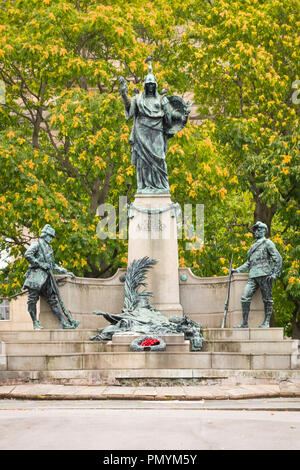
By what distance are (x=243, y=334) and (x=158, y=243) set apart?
3.09 m

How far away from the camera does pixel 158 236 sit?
60.7 feet

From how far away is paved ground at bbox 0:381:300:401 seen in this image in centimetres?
1225

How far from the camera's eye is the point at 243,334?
17078mm

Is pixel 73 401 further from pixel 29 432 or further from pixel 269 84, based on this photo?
pixel 269 84

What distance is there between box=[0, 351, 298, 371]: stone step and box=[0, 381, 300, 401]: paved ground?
891mm

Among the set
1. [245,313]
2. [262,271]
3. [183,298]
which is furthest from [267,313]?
[183,298]

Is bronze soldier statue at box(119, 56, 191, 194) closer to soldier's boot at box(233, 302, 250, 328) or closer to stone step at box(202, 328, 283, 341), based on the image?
soldier's boot at box(233, 302, 250, 328)

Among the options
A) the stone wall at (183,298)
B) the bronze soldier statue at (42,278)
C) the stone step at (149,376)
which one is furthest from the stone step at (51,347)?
the stone wall at (183,298)

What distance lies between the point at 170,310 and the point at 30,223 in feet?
22.5

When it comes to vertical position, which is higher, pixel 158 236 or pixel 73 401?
pixel 158 236

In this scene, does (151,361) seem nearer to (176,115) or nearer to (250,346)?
(250,346)

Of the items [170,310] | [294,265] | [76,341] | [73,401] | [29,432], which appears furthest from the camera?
[294,265]

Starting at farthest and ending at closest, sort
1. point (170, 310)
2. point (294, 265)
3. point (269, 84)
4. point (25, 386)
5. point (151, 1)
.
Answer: point (151, 1), point (269, 84), point (294, 265), point (170, 310), point (25, 386)

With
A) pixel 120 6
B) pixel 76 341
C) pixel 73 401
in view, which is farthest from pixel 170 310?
pixel 120 6
